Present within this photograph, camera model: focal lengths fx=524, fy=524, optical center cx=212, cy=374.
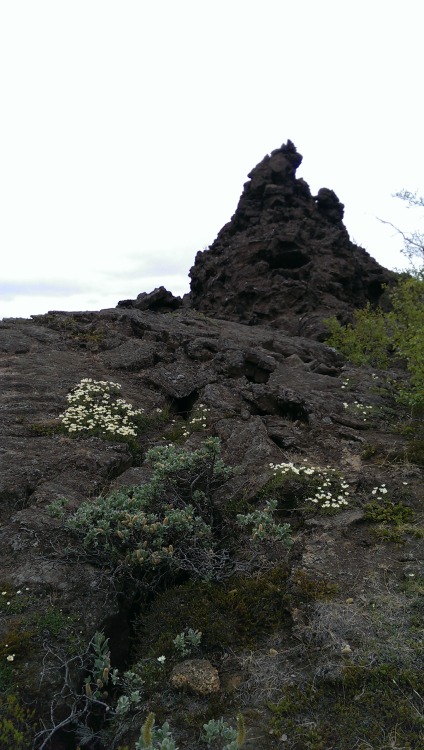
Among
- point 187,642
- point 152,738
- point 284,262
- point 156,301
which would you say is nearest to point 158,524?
point 187,642

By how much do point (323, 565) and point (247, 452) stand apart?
9.82ft

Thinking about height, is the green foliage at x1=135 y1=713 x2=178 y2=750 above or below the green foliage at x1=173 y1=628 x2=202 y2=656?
above

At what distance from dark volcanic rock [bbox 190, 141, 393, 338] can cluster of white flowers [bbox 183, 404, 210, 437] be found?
13.7m

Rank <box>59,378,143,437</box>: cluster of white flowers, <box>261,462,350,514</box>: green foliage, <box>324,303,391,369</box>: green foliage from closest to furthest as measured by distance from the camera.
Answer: <box>261,462,350,514</box>: green foliage
<box>59,378,143,437</box>: cluster of white flowers
<box>324,303,391,369</box>: green foliage

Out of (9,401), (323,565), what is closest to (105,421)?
(9,401)

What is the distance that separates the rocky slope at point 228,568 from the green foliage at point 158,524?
0.41 feet

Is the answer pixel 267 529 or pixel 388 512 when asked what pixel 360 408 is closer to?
pixel 388 512

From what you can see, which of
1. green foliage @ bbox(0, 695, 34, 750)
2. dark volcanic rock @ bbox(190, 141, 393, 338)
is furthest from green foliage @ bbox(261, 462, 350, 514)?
dark volcanic rock @ bbox(190, 141, 393, 338)

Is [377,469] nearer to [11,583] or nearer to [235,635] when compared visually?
[235,635]

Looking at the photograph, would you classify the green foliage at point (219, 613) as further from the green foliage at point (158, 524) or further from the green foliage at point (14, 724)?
the green foliage at point (14, 724)

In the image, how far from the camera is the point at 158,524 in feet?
20.5

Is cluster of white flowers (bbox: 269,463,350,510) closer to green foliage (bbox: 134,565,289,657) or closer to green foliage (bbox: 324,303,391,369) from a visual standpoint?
green foliage (bbox: 134,565,289,657)

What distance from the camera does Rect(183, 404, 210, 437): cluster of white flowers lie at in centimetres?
1059

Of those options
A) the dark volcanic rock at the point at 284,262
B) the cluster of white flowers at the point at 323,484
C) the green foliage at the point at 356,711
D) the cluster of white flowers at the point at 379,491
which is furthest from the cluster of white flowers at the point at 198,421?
the dark volcanic rock at the point at 284,262
